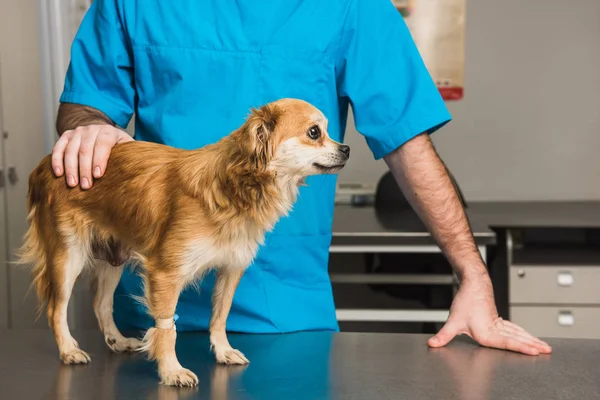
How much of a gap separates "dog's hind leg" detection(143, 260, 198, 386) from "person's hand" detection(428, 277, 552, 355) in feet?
1.36

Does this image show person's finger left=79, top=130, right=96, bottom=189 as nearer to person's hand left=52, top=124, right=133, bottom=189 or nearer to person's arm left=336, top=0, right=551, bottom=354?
person's hand left=52, top=124, right=133, bottom=189

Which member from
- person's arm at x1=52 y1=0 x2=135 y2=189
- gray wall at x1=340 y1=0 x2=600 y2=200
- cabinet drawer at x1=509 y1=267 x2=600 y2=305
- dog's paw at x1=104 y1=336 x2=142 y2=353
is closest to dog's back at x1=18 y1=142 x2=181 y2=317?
dog's paw at x1=104 y1=336 x2=142 y2=353

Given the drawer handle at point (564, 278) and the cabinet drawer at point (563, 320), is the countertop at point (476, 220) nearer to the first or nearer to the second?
the drawer handle at point (564, 278)

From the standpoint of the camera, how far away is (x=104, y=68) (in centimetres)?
138

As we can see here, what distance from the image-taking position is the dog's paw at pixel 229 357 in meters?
1.12

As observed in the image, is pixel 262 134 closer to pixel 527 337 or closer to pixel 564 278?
pixel 527 337

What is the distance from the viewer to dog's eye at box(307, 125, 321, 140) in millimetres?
989

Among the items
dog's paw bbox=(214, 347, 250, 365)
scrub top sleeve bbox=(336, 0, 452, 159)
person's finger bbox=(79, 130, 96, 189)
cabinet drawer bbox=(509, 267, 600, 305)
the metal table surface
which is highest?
scrub top sleeve bbox=(336, 0, 452, 159)

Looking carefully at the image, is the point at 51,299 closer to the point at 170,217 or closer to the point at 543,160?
the point at 170,217

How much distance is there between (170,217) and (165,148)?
133 millimetres

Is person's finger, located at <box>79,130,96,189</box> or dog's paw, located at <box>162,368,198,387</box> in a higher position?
person's finger, located at <box>79,130,96,189</box>

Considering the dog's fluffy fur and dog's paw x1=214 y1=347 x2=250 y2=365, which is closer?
the dog's fluffy fur

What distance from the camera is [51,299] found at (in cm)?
115

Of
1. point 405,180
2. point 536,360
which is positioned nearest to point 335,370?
point 536,360
